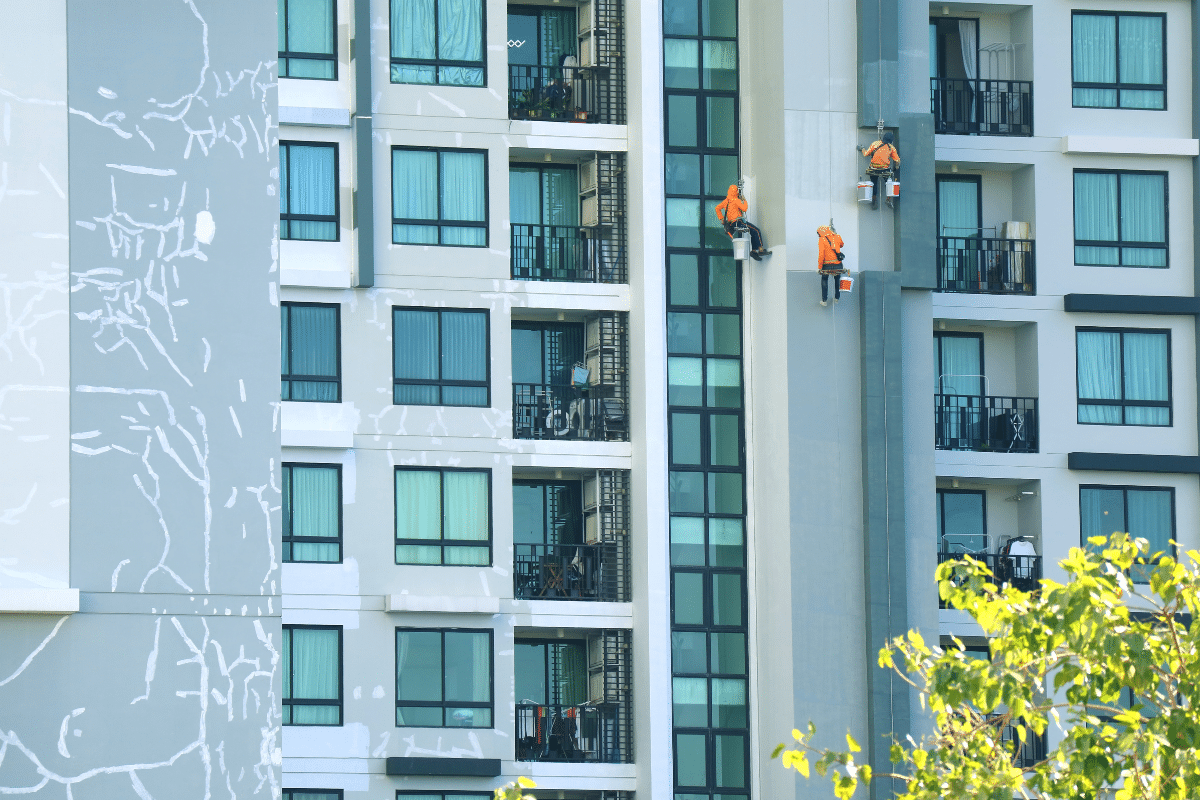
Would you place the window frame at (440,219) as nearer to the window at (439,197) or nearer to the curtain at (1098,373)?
the window at (439,197)

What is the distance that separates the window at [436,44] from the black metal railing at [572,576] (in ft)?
27.5

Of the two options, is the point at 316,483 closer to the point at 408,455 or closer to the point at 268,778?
the point at 408,455

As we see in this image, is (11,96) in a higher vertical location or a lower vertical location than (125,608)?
higher

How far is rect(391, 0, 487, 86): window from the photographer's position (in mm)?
37625

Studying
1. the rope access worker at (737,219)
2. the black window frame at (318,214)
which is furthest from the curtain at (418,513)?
the rope access worker at (737,219)

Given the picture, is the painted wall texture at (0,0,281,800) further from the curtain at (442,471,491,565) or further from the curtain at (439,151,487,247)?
the curtain at (439,151,487,247)

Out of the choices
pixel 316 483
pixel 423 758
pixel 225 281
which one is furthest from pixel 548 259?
pixel 225 281

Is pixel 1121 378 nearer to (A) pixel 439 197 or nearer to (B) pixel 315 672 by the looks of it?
(A) pixel 439 197

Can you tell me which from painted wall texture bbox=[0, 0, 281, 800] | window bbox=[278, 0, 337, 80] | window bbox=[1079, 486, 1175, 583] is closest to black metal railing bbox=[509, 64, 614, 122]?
window bbox=[278, 0, 337, 80]

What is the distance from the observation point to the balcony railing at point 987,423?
38.6 meters

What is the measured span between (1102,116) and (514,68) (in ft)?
34.8

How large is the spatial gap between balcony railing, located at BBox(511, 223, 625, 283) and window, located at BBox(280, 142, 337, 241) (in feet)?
11.5

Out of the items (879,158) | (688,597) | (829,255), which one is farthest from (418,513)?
(879,158)

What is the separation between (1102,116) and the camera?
129 ft
